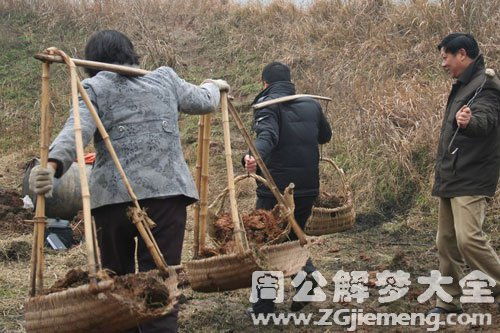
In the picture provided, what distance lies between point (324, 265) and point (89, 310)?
434 cm

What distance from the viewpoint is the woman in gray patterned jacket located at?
4078 millimetres

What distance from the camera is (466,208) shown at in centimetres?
519

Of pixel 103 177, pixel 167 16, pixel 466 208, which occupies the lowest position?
pixel 466 208

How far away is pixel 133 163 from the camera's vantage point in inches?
161

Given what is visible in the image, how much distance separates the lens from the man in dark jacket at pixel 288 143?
5.73 meters

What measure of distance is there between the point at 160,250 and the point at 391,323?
2019 millimetres

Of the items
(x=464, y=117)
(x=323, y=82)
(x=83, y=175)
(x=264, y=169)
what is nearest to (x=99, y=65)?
(x=83, y=175)

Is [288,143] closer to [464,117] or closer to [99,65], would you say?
[464,117]

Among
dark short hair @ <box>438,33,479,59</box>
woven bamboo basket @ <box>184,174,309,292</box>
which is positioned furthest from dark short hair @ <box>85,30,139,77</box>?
dark short hair @ <box>438,33,479,59</box>

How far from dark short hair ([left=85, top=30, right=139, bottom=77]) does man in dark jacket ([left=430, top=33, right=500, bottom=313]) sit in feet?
7.01

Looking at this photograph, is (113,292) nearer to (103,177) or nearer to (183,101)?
(103,177)

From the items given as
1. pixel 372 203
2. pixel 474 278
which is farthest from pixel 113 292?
pixel 372 203

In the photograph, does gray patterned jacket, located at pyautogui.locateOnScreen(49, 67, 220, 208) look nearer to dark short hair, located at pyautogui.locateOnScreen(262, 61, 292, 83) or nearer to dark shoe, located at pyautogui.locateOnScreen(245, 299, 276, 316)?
dark shoe, located at pyautogui.locateOnScreen(245, 299, 276, 316)

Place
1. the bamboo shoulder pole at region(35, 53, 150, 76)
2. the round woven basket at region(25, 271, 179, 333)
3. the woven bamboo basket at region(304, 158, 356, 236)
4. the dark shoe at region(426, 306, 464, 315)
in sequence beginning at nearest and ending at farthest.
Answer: the round woven basket at region(25, 271, 179, 333) → the bamboo shoulder pole at region(35, 53, 150, 76) → the dark shoe at region(426, 306, 464, 315) → the woven bamboo basket at region(304, 158, 356, 236)
